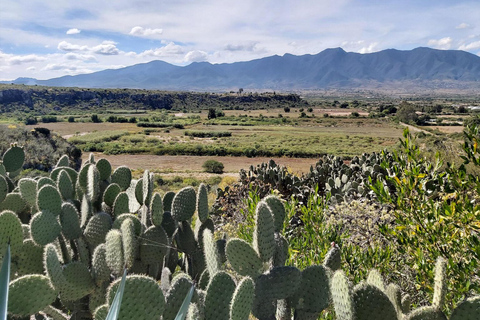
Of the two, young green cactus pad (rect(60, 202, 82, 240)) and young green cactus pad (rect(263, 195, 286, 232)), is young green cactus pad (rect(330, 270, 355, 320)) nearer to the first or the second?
young green cactus pad (rect(263, 195, 286, 232))

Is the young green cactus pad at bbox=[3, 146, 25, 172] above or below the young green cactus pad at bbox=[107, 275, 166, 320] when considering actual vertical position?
above

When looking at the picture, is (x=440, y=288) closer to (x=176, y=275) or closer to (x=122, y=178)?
(x=176, y=275)

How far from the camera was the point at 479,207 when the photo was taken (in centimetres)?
249

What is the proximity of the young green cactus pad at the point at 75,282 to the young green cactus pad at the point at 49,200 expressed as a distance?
0.81m

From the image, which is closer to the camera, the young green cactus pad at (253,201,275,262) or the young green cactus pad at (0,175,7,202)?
the young green cactus pad at (253,201,275,262)

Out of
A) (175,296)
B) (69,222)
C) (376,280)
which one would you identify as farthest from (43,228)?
(376,280)

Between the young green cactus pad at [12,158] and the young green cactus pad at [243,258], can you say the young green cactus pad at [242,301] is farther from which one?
the young green cactus pad at [12,158]

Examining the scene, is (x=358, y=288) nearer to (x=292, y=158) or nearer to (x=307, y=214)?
(x=307, y=214)

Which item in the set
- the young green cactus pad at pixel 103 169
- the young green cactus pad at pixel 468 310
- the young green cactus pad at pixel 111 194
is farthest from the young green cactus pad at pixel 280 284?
the young green cactus pad at pixel 103 169

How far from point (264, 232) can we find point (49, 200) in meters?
1.78

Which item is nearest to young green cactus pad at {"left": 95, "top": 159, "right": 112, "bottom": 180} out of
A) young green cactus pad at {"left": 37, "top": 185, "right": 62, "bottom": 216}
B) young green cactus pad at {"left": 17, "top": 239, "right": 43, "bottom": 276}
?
young green cactus pad at {"left": 37, "top": 185, "right": 62, "bottom": 216}

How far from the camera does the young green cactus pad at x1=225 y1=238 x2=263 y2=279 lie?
6.57 ft

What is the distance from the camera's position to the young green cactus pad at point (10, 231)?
2283mm

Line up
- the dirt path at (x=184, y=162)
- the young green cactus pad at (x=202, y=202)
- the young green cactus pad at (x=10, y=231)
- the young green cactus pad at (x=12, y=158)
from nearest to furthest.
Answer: the young green cactus pad at (x=10, y=231) → the young green cactus pad at (x=202, y=202) → the young green cactus pad at (x=12, y=158) → the dirt path at (x=184, y=162)
